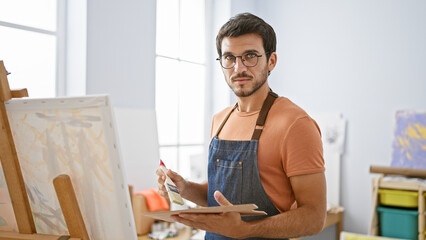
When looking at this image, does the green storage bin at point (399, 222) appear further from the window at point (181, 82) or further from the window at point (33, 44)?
the window at point (33, 44)

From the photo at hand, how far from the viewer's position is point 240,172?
1.56 metres

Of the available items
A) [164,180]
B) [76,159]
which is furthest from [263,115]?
[76,159]

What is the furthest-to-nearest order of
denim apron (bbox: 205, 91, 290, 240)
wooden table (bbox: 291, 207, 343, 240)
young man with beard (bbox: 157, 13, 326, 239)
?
wooden table (bbox: 291, 207, 343, 240)
denim apron (bbox: 205, 91, 290, 240)
young man with beard (bbox: 157, 13, 326, 239)

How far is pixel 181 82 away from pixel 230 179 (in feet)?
7.00

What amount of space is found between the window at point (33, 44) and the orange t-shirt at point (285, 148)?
1.42m

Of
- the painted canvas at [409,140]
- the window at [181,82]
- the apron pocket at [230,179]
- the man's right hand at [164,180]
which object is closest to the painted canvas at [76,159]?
the man's right hand at [164,180]

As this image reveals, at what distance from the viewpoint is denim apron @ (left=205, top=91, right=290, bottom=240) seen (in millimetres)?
1504

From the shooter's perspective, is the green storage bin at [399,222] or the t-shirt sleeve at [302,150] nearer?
the t-shirt sleeve at [302,150]

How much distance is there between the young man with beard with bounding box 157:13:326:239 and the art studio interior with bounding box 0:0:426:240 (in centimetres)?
3

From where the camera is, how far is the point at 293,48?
13.1 ft

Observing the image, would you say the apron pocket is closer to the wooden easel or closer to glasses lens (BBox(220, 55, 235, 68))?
glasses lens (BBox(220, 55, 235, 68))

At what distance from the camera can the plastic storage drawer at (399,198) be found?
119 inches

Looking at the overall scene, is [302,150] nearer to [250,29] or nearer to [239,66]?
[239,66]

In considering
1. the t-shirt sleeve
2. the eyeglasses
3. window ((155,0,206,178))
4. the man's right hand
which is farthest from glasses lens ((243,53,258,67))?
window ((155,0,206,178))
